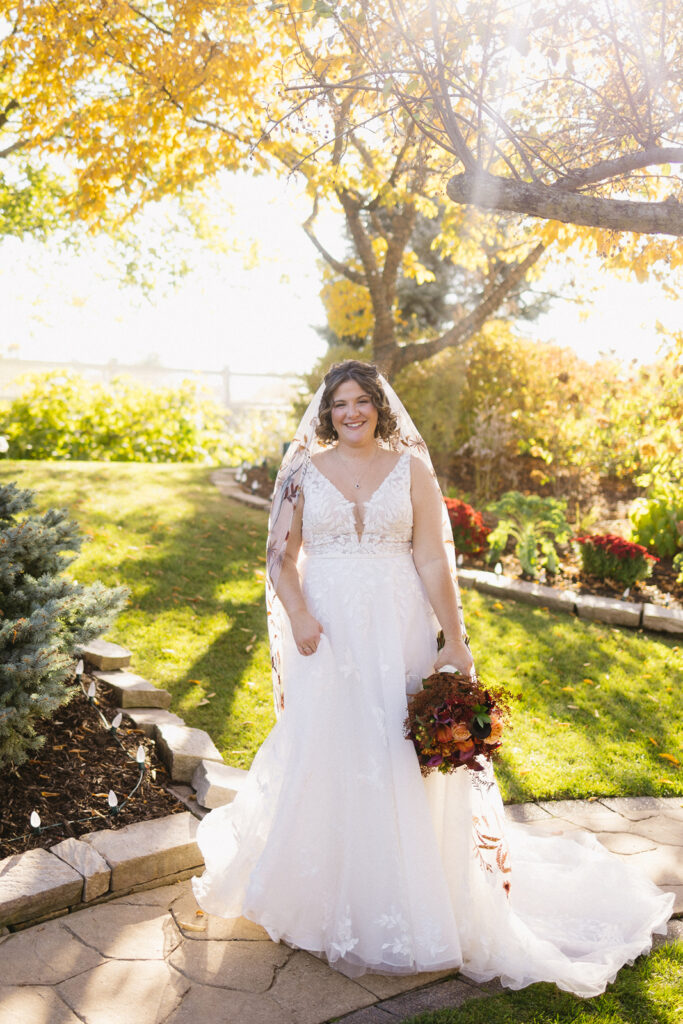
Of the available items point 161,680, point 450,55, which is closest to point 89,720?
point 161,680

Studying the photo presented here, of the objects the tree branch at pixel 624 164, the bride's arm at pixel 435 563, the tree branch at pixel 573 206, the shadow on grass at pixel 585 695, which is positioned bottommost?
the shadow on grass at pixel 585 695

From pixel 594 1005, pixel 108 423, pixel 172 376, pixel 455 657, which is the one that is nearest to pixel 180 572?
pixel 455 657

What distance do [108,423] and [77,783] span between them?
9.68m

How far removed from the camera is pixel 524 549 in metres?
7.66

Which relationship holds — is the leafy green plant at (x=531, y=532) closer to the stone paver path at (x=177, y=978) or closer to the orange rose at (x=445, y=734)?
the stone paver path at (x=177, y=978)

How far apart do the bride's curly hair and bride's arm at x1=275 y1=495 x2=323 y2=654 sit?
0.35 m

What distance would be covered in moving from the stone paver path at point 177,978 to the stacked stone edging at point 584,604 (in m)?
3.96

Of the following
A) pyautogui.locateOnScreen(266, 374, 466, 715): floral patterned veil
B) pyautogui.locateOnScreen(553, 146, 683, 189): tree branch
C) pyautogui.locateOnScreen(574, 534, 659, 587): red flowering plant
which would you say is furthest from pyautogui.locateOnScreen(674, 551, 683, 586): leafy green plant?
pyautogui.locateOnScreen(266, 374, 466, 715): floral patterned veil

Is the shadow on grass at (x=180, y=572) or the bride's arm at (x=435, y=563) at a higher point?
the bride's arm at (x=435, y=563)

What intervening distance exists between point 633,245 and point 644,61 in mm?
1198

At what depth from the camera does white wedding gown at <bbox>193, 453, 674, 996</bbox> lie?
2764 millimetres

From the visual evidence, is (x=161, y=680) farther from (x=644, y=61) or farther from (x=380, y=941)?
(x=644, y=61)

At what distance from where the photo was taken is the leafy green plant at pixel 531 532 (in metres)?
7.69

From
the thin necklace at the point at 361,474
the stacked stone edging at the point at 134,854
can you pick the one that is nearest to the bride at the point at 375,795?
the thin necklace at the point at 361,474
